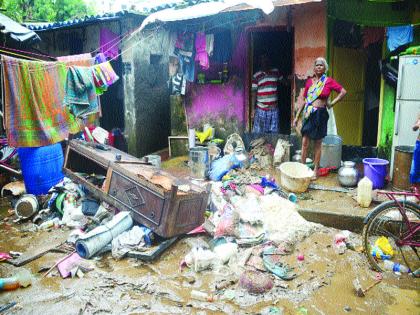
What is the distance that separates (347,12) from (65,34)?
27.4ft

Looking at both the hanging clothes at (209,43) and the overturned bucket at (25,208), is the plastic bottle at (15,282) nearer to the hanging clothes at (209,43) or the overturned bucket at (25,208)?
the overturned bucket at (25,208)

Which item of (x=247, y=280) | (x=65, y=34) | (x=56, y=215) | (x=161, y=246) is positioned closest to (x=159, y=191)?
(x=161, y=246)

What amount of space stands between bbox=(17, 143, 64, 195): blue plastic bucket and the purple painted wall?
12.9ft

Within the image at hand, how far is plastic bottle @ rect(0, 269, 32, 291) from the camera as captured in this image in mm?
4844

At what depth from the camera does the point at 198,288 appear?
4.82 meters

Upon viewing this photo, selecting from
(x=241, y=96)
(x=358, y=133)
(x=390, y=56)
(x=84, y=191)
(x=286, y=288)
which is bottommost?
(x=286, y=288)

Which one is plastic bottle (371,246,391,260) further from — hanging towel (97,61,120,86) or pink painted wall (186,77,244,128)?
hanging towel (97,61,120,86)

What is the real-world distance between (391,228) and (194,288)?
9.47 ft

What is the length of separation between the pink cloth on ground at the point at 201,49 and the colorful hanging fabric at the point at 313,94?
116 inches

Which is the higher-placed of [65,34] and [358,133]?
[65,34]

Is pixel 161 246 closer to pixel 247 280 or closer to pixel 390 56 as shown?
pixel 247 280

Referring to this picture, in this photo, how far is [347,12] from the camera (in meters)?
7.93

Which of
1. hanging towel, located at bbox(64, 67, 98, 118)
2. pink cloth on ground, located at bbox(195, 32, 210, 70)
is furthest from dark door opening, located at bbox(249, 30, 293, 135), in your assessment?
hanging towel, located at bbox(64, 67, 98, 118)

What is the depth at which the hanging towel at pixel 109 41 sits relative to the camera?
10.7 metres
